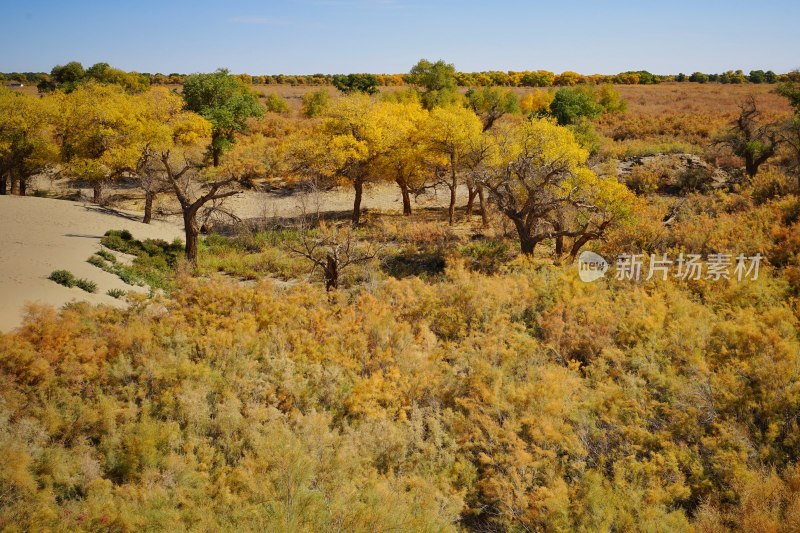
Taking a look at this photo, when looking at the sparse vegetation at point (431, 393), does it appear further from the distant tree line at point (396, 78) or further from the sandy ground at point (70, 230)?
the distant tree line at point (396, 78)

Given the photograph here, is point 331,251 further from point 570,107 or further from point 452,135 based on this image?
point 570,107

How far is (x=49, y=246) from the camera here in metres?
20.0

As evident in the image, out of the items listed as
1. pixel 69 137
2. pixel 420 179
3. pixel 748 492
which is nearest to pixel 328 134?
pixel 420 179

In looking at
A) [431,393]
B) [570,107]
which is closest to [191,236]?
[431,393]

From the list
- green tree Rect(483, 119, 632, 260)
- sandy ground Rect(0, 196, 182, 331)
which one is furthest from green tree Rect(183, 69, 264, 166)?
green tree Rect(483, 119, 632, 260)

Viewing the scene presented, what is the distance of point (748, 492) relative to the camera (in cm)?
780

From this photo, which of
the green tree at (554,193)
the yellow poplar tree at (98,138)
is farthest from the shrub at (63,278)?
the green tree at (554,193)

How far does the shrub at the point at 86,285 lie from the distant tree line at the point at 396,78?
5674cm

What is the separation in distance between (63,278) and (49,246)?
4.79 metres

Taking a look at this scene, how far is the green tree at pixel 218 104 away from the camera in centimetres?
3991

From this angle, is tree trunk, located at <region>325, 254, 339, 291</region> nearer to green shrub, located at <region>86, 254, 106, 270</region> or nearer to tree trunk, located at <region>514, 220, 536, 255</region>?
tree trunk, located at <region>514, 220, 536, 255</region>

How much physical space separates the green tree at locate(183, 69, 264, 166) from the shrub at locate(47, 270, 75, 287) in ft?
84.5

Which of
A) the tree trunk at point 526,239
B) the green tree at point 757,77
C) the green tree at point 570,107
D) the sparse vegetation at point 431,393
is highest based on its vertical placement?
the green tree at point 757,77

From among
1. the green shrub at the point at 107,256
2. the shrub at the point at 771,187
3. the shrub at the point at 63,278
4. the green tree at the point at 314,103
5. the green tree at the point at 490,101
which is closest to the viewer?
the shrub at the point at 63,278
